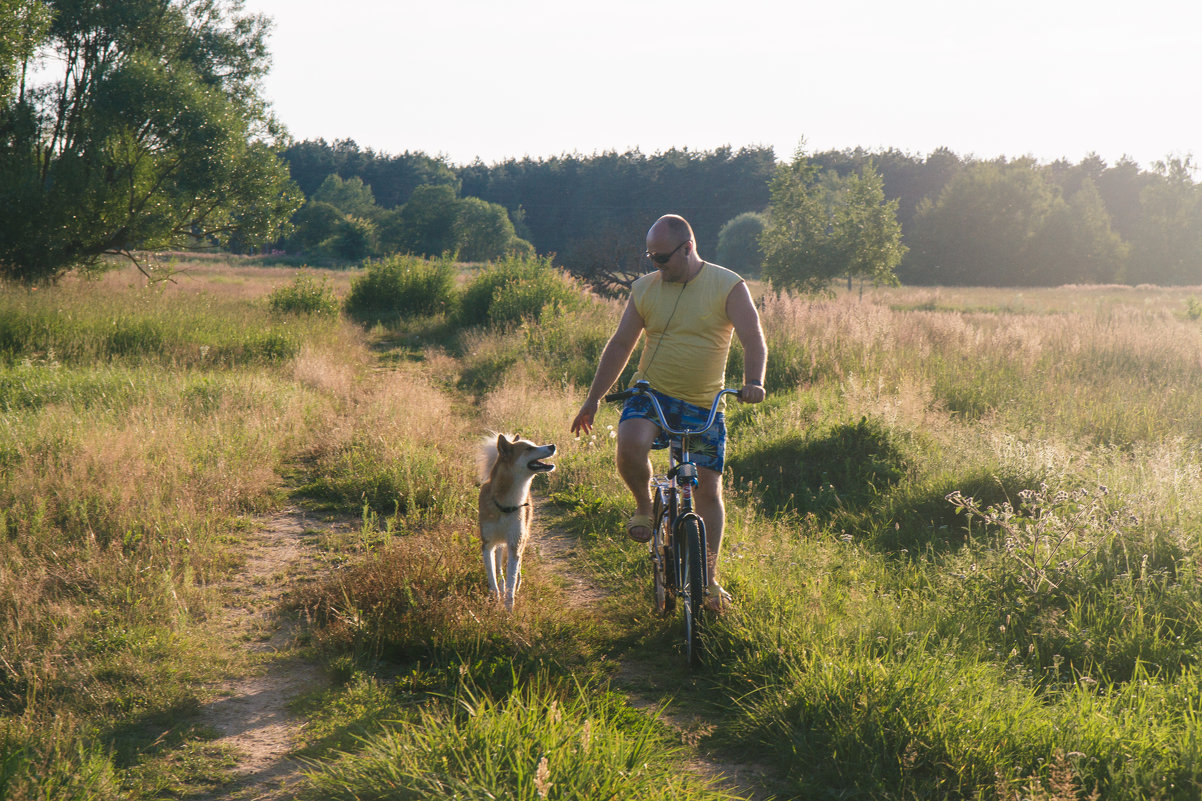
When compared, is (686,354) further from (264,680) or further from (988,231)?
(988,231)

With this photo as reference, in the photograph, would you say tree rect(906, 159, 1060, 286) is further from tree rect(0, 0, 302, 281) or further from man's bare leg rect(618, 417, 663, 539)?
man's bare leg rect(618, 417, 663, 539)

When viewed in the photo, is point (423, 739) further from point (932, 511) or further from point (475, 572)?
point (932, 511)

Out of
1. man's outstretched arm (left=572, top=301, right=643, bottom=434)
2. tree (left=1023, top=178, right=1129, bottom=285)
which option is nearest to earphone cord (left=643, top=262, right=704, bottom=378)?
man's outstretched arm (left=572, top=301, right=643, bottom=434)

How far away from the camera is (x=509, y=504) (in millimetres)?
4449

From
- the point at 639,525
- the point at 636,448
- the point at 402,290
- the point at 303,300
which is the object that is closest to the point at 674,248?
the point at 636,448

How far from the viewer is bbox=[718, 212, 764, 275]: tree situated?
68.5m

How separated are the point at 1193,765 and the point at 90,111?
839 inches

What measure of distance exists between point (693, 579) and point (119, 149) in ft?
61.8

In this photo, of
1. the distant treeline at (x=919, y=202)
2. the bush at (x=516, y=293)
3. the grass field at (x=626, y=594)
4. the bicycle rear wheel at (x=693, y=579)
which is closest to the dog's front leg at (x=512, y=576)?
the grass field at (x=626, y=594)

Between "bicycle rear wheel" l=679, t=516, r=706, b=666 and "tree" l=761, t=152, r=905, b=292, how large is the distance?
96.7ft

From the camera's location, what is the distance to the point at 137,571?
4.52 m

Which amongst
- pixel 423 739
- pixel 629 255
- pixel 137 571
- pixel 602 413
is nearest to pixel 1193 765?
pixel 423 739

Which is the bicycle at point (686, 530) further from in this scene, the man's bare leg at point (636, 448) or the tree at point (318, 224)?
the tree at point (318, 224)

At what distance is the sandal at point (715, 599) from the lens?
4.15 m
